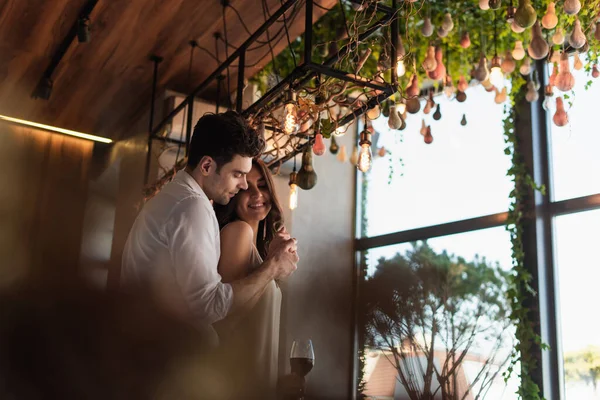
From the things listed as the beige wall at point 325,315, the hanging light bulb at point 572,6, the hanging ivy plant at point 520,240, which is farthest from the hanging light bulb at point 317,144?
the hanging ivy plant at point 520,240

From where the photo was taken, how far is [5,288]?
0.14 metres

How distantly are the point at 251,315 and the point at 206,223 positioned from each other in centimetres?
36

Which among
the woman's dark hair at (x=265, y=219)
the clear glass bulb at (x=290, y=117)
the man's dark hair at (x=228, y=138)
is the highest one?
the clear glass bulb at (x=290, y=117)

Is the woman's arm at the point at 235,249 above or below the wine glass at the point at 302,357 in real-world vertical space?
above

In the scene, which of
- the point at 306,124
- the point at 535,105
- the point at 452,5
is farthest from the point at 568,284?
the point at 306,124

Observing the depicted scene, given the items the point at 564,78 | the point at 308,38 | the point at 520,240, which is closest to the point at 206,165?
the point at 308,38

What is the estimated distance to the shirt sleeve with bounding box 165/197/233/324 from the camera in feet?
1.44

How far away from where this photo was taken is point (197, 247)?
0.55 m

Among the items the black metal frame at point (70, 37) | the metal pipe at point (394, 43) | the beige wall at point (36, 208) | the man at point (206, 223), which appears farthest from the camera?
the black metal frame at point (70, 37)

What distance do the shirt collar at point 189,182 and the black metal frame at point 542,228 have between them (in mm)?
2214

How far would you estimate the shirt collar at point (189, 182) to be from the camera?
71 cm

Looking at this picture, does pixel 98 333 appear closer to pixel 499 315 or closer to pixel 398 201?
pixel 499 315

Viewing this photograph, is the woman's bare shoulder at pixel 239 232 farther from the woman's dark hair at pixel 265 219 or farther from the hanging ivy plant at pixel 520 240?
the hanging ivy plant at pixel 520 240

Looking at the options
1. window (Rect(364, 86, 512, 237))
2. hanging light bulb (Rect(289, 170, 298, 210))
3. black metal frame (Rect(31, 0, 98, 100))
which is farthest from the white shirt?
window (Rect(364, 86, 512, 237))
